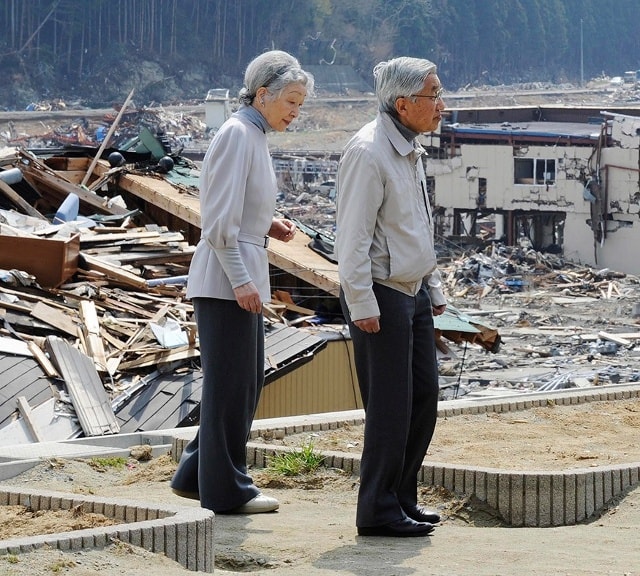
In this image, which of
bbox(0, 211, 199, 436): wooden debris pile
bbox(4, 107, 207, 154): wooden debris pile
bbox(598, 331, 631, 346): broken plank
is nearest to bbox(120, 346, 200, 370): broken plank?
bbox(0, 211, 199, 436): wooden debris pile

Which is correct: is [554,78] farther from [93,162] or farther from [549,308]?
[93,162]

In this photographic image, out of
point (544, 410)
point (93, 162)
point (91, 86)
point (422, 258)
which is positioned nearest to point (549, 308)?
point (93, 162)

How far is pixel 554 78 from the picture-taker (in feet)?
498

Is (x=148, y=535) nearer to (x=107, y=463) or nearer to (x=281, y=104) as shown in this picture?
(x=281, y=104)

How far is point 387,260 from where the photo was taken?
494 centimetres

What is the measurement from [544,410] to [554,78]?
487ft

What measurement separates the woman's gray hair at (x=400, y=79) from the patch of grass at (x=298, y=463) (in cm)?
176

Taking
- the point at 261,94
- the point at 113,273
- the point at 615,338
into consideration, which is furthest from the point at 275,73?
the point at 615,338

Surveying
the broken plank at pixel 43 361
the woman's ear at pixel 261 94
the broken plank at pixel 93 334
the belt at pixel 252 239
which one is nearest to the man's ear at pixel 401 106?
the woman's ear at pixel 261 94

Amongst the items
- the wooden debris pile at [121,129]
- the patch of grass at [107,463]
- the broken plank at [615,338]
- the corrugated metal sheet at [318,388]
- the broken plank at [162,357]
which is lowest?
the broken plank at [615,338]

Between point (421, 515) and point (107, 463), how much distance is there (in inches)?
75.3

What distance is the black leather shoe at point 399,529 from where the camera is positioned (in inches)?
195

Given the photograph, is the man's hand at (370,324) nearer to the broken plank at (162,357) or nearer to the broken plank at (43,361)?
the broken plank at (43,361)

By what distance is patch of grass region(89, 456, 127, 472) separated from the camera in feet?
21.0
